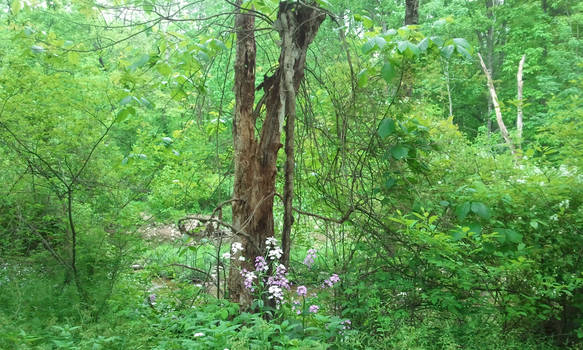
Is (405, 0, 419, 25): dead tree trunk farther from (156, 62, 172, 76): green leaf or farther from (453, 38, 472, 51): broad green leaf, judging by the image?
(156, 62, 172, 76): green leaf

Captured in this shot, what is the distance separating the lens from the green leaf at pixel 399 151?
3.15 m

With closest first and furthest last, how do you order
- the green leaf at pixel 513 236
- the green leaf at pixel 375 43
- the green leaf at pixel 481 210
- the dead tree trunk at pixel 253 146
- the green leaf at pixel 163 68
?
the green leaf at pixel 375 43, the green leaf at pixel 163 68, the green leaf at pixel 481 210, the green leaf at pixel 513 236, the dead tree trunk at pixel 253 146

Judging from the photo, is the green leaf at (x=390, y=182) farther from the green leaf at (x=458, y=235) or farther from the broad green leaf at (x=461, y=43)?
the broad green leaf at (x=461, y=43)

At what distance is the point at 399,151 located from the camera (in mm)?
3176

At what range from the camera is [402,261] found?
3801 mm

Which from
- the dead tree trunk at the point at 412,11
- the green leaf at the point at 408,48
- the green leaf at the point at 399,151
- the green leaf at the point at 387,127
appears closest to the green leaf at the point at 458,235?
the green leaf at the point at 399,151

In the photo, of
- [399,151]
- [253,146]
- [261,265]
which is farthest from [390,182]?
[261,265]

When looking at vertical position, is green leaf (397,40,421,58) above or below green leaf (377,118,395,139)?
above

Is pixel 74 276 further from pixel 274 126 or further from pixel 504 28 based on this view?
pixel 504 28

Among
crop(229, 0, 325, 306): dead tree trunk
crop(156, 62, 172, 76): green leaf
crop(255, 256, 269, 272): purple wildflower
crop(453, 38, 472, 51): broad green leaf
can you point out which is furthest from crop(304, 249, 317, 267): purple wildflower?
crop(453, 38, 472, 51): broad green leaf

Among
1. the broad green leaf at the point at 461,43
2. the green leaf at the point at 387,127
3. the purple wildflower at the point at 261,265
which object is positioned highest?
the broad green leaf at the point at 461,43

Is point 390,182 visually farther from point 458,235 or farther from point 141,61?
point 141,61

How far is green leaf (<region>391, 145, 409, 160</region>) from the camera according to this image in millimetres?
3152

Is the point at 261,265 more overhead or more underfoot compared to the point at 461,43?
more underfoot
